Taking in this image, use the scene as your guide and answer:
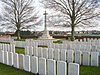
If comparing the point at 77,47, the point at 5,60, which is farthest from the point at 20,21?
the point at 5,60

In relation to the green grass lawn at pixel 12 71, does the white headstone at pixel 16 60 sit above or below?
above

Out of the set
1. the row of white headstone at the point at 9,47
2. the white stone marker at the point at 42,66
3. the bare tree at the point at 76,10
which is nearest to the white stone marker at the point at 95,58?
the white stone marker at the point at 42,66

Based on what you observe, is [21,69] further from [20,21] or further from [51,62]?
[20,21]

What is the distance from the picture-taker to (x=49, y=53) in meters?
10.3

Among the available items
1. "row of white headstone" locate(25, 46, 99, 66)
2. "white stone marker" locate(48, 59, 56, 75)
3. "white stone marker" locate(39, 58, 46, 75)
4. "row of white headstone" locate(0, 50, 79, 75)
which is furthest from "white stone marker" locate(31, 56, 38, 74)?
"row of white headstone" locate(25, 46, 99, 66)

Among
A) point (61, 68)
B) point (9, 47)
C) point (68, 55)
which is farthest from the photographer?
point (9, 47)

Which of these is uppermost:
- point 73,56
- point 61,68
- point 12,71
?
point 61,68

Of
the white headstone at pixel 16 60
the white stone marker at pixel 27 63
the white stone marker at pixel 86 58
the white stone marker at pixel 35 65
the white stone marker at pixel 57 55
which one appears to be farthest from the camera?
the white stone marker at pixel 57 55

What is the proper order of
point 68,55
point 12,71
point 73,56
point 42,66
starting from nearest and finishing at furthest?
1. point 42,66
2. point 12,71
3. point 68,55
4. point 73,56

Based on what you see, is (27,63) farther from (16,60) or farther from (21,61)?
(16,60)

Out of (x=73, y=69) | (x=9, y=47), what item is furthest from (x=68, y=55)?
(x=9, y=47)

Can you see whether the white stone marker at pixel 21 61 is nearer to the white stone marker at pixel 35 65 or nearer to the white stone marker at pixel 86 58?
the white stone marker at pixel 35 65

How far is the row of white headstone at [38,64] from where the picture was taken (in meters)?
5.96

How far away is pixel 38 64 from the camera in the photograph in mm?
7199
